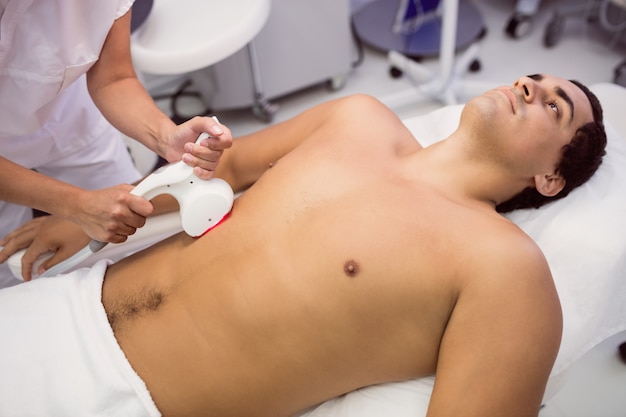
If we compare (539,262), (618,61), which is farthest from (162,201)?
(618,61)

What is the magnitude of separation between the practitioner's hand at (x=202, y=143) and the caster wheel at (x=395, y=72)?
1835 millimetres

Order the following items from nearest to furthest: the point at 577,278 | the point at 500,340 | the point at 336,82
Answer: the point at 500,340 → the point at 577,278 → the point at 336,82

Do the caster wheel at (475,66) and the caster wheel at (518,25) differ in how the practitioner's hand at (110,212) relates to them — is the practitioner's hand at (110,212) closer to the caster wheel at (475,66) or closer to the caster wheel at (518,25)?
the caster wheel at (475,66)

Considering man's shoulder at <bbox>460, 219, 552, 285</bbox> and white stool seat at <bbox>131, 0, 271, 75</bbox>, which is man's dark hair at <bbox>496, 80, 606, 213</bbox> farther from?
white stool seat at <bbox>131, 0, 271, 75</bbox>

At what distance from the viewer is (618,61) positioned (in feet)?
8.84

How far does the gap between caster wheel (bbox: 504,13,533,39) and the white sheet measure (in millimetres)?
1800

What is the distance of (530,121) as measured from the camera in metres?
1.20

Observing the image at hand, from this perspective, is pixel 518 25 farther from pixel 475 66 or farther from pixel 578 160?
pixel 578 160

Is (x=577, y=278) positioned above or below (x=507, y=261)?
below

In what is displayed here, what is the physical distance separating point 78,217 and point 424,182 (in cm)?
72

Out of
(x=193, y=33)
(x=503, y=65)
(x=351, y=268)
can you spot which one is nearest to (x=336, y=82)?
(x=503, y=65)

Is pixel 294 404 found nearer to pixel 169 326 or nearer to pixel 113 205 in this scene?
pixel 169 326

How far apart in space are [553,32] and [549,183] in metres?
1.85

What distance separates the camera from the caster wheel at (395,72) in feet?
9.09
